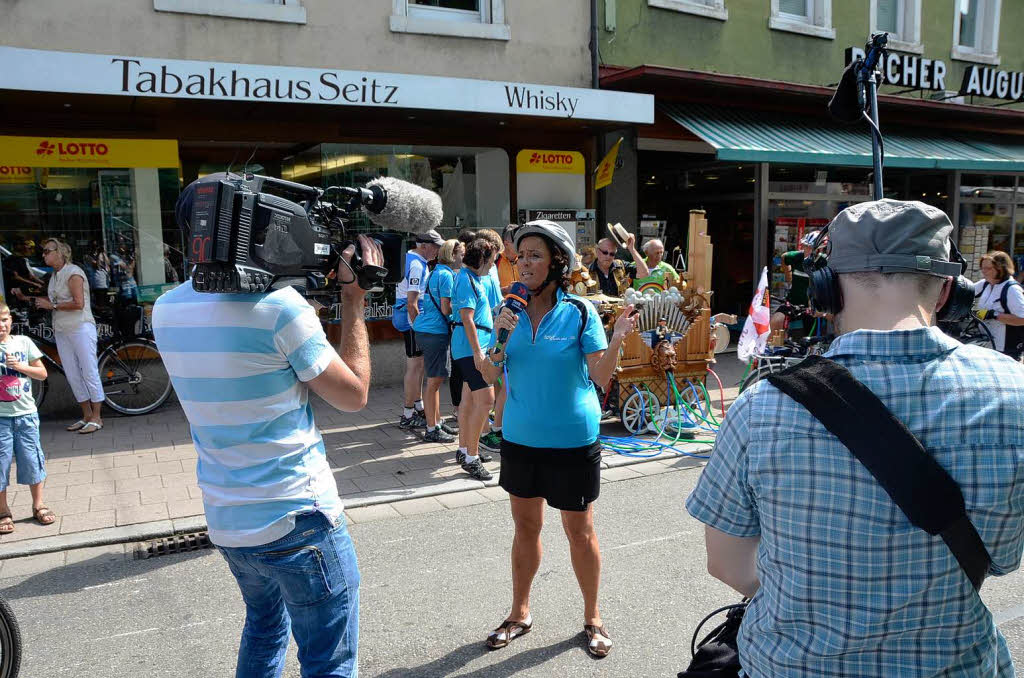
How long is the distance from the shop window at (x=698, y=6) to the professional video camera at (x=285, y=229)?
9.98m

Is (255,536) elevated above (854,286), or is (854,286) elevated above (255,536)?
(854,286)

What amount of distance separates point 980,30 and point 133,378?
52.6 feet

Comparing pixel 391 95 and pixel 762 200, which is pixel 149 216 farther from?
pixel 762 200

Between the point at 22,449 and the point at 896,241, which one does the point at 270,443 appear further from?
the point at 22,449

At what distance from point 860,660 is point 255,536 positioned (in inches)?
63.8

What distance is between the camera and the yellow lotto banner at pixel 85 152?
830 centimetres

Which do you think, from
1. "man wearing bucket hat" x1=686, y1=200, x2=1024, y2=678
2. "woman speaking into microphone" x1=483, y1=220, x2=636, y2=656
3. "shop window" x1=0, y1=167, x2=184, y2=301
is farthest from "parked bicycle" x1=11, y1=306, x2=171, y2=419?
"man wearing bucket hat" x1=686, y1=200, x2=1024, y2=678

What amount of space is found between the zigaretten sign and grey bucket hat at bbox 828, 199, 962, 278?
763 centimetres

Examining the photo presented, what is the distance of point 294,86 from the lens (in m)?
8.20

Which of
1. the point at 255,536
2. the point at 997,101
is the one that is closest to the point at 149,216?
the point at 255,536

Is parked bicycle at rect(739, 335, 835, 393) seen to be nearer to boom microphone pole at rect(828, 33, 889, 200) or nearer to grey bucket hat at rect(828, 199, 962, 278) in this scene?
boom microphone pole at rect(828, 33, 889, 200)

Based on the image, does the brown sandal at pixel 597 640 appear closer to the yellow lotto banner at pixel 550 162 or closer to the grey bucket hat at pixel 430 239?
the grey bucket hat at pixel 430 239

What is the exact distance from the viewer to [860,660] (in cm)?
147

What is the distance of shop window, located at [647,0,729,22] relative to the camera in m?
11.3
